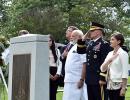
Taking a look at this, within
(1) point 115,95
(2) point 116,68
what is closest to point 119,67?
(2) point 116,68

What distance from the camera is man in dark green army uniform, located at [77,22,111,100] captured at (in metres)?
9.34

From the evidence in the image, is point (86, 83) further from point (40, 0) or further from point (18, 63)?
point (40, 0)

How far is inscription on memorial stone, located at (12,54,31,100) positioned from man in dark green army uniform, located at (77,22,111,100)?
2.47 metres

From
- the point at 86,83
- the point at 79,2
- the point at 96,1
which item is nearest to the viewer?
the point at 86,83

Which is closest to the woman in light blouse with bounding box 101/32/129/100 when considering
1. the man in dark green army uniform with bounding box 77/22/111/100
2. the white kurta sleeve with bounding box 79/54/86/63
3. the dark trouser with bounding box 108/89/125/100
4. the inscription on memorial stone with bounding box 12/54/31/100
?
the dark trouser with bounding box 108/89/125/100

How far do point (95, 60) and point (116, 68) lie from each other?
1.77 ft

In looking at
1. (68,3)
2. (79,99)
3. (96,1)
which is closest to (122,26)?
(96,1)

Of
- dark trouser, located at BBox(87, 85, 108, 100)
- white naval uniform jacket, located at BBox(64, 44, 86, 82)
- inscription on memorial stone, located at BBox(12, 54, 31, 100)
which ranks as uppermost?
inscription on memorial stone, located at BBox(12, 54, 31, 100)

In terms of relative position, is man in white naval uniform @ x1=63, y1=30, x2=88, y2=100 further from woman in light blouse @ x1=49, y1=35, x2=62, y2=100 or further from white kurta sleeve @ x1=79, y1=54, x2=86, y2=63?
woman in light blouse @ x1=49, y1=35, x2=62, y2=100

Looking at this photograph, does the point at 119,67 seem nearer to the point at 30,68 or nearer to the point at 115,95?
the point at 115,95

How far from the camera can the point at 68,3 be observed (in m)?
50.5

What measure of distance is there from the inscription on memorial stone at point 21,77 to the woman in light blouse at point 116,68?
231 centimetres

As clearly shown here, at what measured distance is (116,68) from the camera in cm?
896

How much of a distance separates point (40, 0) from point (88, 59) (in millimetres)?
41511
